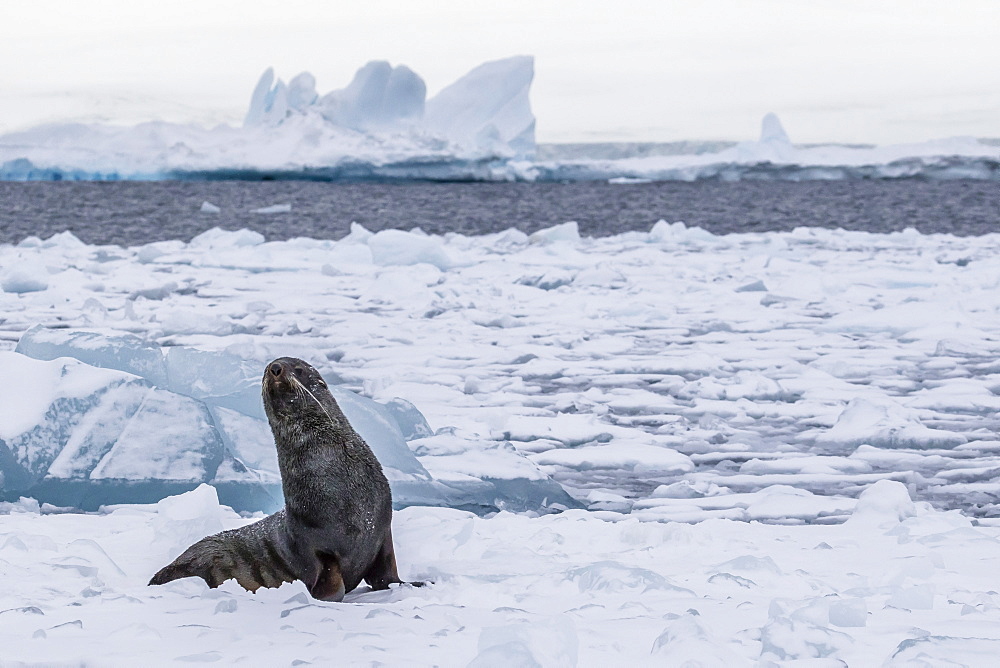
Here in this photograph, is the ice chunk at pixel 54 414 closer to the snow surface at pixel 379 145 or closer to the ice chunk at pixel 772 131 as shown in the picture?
the snow surface at pixel 379 145

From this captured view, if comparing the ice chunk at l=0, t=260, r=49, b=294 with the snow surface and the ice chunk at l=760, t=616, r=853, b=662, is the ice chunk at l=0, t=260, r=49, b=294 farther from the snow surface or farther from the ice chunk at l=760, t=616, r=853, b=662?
the snow surface

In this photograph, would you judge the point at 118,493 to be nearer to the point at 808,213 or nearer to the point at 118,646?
the point at 118,646

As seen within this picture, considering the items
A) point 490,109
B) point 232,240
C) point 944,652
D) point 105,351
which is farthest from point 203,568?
point 490,109

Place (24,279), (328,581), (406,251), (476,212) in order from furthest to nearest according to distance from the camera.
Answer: (476,212), (406,251), (24,279), (328,581)

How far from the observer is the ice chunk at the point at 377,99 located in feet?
141

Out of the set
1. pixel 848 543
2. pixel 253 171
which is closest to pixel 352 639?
pixel 848 543

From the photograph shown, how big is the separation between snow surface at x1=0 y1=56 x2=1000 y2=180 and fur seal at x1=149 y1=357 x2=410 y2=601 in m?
40.3

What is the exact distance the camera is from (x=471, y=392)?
20.1 feet

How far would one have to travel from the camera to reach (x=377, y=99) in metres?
44.0

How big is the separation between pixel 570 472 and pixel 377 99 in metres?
40.9

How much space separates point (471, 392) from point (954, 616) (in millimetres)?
3593

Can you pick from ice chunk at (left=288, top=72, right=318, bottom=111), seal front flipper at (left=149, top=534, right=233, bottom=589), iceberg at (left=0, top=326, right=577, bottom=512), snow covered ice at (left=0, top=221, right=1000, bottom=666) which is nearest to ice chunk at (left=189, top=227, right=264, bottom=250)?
snow covered ice at (left=0, top=221, right=1000, bottom=666)

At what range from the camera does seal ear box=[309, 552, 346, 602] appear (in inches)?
114

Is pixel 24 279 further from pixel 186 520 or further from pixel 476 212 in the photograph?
pixel 476 212
